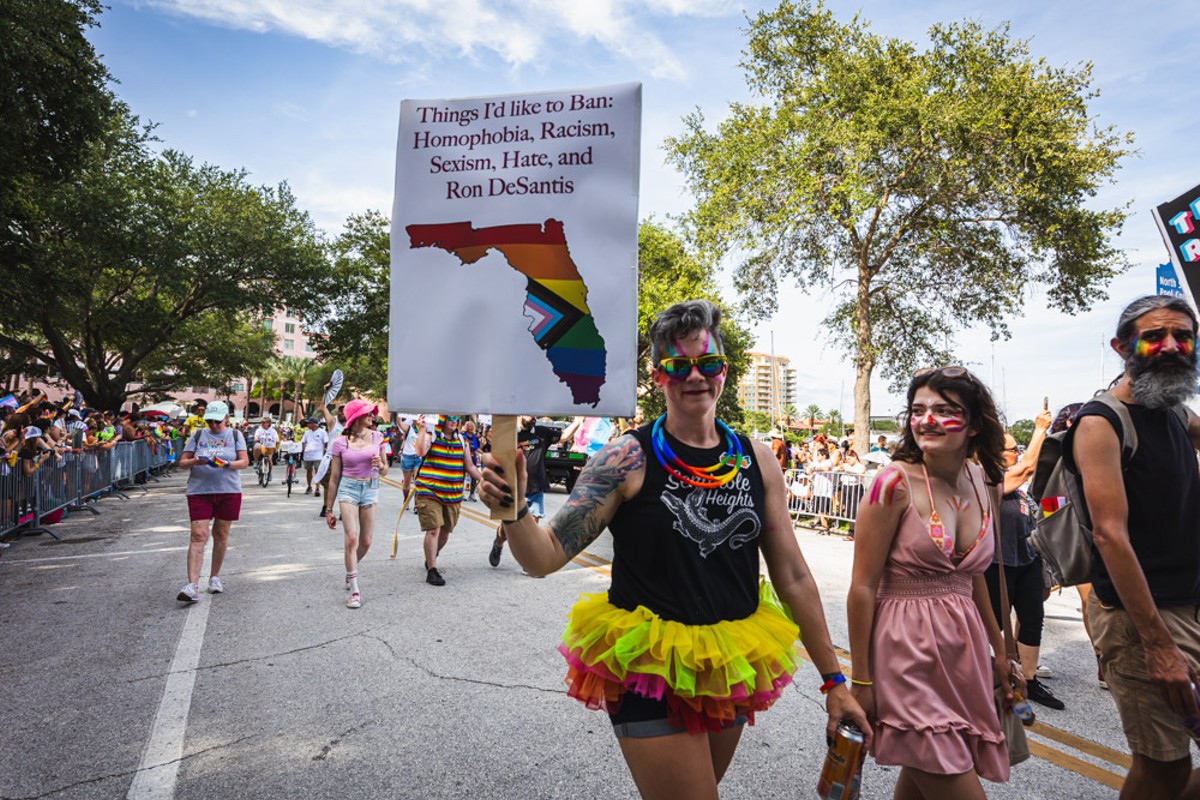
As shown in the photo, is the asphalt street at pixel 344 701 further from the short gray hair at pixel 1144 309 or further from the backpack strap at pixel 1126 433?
the short gray hair at pixel 1144 309

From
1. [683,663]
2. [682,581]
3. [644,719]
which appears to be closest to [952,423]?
[682,581]

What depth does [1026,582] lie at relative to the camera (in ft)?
15.3

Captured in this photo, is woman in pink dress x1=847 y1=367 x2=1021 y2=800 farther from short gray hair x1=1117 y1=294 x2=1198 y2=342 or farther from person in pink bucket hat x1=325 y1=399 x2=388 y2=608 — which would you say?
person in pink bucket hat x1=325 y1=399 x2=388 y2=608

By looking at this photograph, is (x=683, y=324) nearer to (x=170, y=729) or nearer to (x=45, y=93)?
(x=170, y=729)

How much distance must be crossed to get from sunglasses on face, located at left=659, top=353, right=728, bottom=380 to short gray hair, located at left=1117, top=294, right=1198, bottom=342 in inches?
67.0

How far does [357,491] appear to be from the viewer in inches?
274

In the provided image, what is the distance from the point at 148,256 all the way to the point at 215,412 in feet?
75.0

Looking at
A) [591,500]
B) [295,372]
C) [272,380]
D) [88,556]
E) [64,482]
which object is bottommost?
[88,556]

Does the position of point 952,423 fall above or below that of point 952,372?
below

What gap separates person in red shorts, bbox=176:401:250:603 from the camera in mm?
6426

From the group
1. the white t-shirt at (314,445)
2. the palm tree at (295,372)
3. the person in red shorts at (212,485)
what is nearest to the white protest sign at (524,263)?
the person in red shorts at (212,485)

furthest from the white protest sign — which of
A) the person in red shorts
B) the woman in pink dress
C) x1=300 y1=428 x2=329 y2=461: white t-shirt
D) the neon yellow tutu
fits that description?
x1=300 y1=428 x2=329 y2=461: white t-shirt

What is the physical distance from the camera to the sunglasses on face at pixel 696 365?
84.5 inches

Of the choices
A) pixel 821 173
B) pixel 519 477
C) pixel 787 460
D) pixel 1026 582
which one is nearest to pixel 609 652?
pixel 519 477
